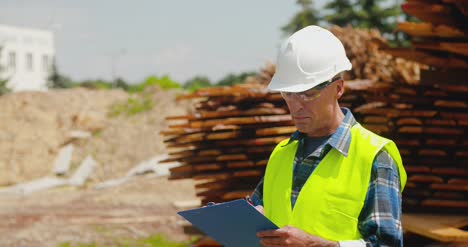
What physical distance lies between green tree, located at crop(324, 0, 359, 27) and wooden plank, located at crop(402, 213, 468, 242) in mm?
21773

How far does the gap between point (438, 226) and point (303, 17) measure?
2385 centimetres

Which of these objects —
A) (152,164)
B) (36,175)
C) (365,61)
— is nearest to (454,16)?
(365,61)

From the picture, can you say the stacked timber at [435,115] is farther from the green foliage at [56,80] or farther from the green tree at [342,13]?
the green foliage at [56,80]

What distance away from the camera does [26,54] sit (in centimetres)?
3897

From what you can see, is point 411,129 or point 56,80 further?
point 56,80

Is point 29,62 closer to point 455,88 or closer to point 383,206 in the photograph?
point 455,88

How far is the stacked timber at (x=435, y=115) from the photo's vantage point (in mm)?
5020

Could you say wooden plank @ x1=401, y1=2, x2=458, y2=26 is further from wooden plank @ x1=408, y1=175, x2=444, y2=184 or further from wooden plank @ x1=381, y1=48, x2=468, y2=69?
wooden plank @ x1=408, y1=175, x2=444, y2=184

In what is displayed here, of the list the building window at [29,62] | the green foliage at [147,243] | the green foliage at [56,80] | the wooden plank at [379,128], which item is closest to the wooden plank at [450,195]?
the wooden plank at [379,128]

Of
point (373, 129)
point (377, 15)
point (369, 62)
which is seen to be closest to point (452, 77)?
point (373, 129)

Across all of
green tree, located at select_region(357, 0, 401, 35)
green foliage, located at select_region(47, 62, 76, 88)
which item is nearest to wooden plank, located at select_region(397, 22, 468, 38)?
green tree, located at select_region(357, 0, 401, 35)

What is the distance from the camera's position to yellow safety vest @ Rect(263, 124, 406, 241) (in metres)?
2.26

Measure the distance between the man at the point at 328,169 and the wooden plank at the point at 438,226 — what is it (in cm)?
228

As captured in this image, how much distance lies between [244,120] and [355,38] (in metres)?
2.90
